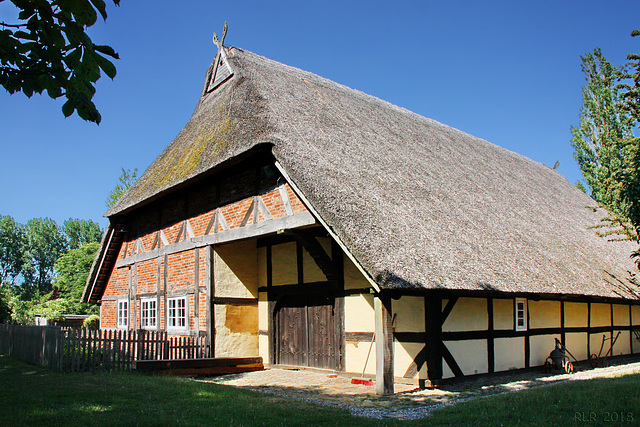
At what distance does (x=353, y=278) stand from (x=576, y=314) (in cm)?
739

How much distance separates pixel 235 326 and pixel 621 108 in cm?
1048

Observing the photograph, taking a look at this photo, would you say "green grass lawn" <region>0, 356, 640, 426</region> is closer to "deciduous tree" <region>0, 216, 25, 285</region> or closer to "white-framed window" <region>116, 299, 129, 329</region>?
"white-framed window" <region>116, 299, 129, 329</region>

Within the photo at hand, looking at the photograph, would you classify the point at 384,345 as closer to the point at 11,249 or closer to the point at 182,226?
the point at 182,226

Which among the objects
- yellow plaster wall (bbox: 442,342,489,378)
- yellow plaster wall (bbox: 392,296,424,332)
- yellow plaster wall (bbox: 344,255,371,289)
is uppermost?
yellow plaster wall (bbox: 344,255,371,289)

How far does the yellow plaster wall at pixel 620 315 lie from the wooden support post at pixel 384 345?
421 inches

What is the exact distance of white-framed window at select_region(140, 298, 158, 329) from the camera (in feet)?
50.8

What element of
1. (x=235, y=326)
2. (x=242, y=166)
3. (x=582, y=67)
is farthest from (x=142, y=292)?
(x=582, y=67)

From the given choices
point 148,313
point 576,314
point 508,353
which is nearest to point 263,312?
point 148,313

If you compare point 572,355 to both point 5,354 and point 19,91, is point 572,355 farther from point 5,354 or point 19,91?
point 5,354

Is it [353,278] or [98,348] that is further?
[353,278]

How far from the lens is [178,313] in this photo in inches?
563

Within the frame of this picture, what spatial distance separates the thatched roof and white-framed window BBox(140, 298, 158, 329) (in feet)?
9.30

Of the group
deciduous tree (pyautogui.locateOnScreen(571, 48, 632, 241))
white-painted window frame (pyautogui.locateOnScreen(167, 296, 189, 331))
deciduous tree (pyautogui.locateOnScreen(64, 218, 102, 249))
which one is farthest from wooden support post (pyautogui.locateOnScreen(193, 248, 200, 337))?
deciduous tree (pyautogui.locateOnScreen(64, 218, 102, 249))

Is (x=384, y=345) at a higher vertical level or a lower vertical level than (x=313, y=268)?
lower
